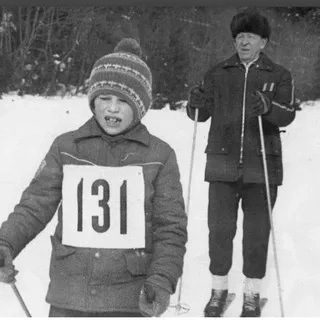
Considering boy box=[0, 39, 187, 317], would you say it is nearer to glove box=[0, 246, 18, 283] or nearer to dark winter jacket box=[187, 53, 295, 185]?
glove box=[0, 246, 18, 283]

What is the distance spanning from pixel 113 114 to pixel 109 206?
21 cm

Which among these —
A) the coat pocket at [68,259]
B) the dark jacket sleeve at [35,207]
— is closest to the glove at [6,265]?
the dark jacket sleeve at [35,207]

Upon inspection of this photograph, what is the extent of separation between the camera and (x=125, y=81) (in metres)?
1.47

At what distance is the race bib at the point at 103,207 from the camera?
1.47 metres

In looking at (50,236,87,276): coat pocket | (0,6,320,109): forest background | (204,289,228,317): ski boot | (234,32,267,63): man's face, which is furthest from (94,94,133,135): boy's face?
(204,289,228,317): ski boot

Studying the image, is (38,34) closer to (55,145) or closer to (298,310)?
(55,145)

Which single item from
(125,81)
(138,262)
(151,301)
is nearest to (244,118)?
(125,81)

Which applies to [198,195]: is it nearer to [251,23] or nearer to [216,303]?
[216,303]

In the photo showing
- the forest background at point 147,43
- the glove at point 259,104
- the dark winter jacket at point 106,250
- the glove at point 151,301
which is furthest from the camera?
the forest background at point 147,43

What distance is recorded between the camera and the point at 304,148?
1.91 m

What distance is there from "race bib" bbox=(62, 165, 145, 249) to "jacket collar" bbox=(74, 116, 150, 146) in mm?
66

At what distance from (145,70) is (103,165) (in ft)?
0.78

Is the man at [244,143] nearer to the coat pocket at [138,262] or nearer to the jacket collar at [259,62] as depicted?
the jacket collar at [259,62]

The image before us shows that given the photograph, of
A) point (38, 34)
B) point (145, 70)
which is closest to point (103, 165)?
point (145, 70)
